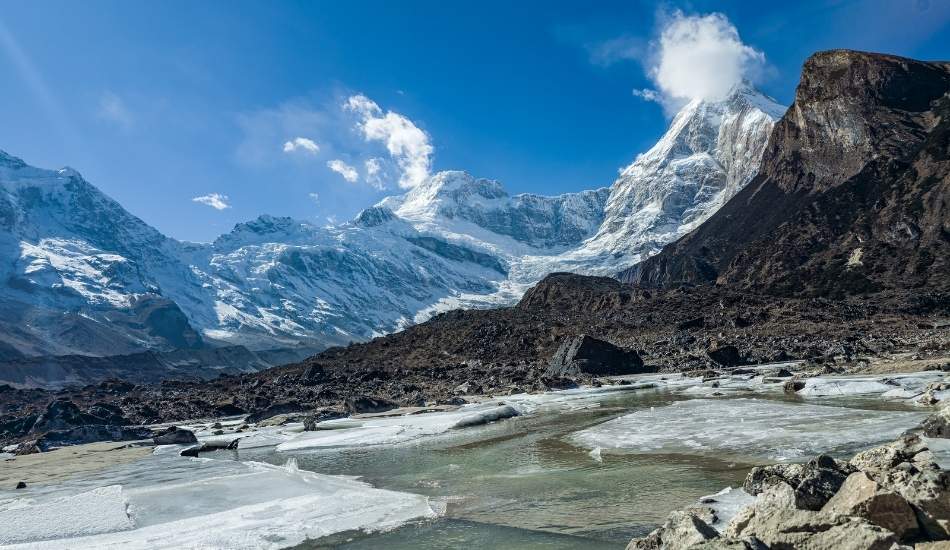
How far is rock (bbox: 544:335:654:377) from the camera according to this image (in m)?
57.7

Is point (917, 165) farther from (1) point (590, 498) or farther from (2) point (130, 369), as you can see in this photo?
(2) point (130, 369)

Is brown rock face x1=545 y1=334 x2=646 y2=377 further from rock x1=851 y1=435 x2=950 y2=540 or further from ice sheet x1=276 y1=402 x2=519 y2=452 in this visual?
rock x1=851 y1=435 x2=950 y2=540

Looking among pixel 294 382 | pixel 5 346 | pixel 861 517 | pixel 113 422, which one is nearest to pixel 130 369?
pixel 5 346

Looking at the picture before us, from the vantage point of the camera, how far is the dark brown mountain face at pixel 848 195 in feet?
277

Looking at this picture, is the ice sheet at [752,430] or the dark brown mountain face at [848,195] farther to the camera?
the dark brown mountain face at [848,195]

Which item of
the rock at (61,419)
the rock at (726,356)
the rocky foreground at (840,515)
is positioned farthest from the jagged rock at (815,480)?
the rock at (61,419)

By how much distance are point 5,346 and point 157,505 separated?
207m

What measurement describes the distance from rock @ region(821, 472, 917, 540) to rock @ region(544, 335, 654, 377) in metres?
50.7

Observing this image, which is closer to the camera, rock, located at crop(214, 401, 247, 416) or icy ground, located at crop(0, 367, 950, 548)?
icy ground, located at crop(0, 367, 950, 548)

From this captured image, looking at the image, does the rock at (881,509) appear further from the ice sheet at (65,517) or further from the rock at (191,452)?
the rock at (191,452)

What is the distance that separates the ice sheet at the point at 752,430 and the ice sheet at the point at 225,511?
8.05 metres

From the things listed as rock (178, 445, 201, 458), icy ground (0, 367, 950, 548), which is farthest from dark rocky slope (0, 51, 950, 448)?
rock (178, 445, 201, 458)

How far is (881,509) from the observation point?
6.63 metres

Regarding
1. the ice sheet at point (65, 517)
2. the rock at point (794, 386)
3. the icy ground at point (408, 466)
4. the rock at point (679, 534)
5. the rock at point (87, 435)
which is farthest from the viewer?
the rock at point (87, 435)
